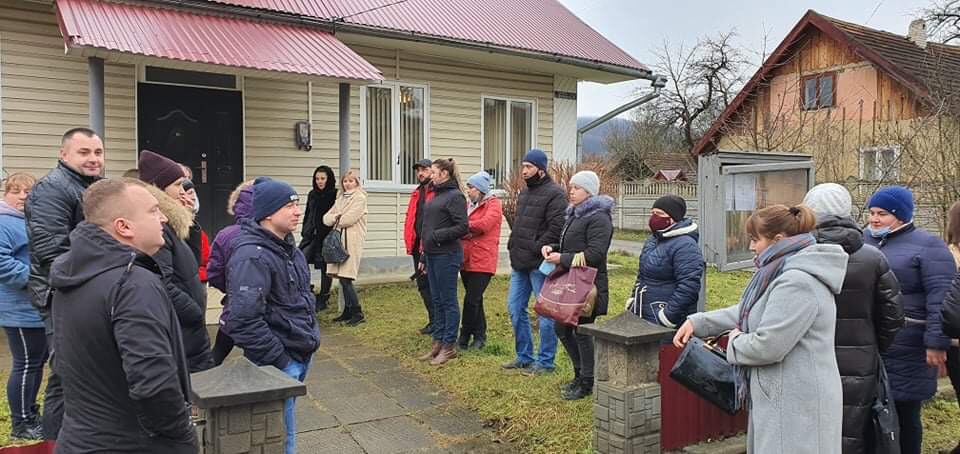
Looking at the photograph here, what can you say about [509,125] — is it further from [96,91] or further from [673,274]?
[673,274]

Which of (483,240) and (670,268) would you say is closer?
(670,268)

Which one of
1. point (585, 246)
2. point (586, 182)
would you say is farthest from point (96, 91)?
point (585, 246)

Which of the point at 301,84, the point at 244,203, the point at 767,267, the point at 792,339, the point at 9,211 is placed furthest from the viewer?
the point at 301,84

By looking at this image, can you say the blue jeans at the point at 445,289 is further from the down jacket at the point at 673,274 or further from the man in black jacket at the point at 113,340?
the man in black jacket at the point at 113,340

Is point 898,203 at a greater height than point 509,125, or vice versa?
point 509,125

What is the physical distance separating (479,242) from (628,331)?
2.46 meters

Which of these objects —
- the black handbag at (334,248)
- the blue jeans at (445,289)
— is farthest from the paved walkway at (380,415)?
the black handbag at (334,248)

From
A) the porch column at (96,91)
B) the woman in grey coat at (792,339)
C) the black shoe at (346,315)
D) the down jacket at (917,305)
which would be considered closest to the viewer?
the woman in grey coat at (792,339)

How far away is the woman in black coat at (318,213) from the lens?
8164 mm

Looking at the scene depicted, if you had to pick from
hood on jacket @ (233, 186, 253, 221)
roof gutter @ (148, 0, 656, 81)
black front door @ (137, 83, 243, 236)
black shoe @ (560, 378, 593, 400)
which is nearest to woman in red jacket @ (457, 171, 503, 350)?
black shoe @ (560, 378, 593, 400)

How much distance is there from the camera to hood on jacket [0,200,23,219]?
4.35 metres

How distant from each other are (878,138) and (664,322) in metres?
9.25

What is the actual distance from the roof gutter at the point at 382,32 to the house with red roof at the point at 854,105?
275 centimetres

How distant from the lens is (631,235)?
28641 mm
